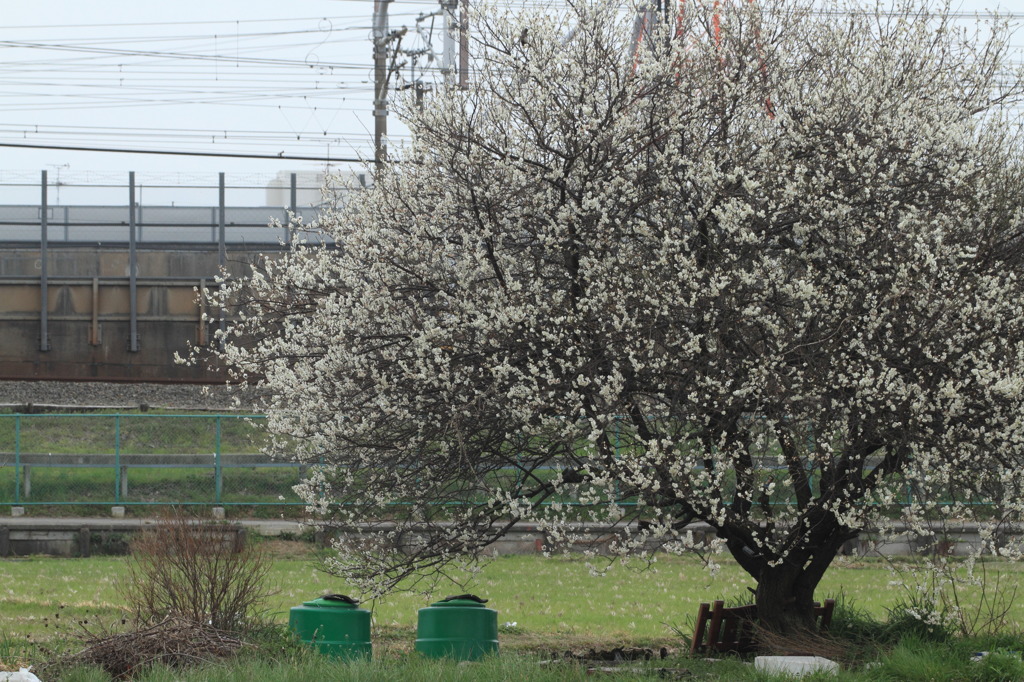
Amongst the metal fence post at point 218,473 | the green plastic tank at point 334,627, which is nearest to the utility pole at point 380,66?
the metal fence post at point 218,473

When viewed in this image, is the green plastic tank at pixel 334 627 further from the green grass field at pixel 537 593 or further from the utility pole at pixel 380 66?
the utility pole at pixel 380 66

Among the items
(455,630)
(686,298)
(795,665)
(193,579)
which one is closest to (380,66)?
(686,298)

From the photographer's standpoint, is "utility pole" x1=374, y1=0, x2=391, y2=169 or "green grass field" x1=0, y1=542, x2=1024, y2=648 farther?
"utility pole" x1=374, y1=0, x2=391, y2=169

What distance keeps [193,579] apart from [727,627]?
4.61 meters

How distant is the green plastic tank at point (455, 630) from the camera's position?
8.48 m

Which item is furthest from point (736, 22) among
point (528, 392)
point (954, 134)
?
point (528, 392)

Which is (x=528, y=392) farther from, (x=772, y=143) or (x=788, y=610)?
(x=788, y=610)

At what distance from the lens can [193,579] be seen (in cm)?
823

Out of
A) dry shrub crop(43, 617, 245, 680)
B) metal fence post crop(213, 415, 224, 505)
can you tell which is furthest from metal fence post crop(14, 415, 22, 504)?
dry shrub crop(43, 617, 245, 680)

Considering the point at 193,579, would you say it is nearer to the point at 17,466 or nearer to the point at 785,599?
the point at 785,599

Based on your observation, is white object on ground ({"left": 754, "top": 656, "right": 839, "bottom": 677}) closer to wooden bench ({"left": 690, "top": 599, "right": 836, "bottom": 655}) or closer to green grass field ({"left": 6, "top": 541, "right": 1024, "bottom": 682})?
green grass field ({"left": 6, "top": 541, "right": 1024, "bottom": 682})

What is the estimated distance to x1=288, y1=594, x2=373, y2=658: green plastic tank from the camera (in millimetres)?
8383

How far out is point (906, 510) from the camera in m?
8.91

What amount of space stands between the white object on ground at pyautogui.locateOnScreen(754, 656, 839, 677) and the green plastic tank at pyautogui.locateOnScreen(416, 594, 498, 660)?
2.00 metres
